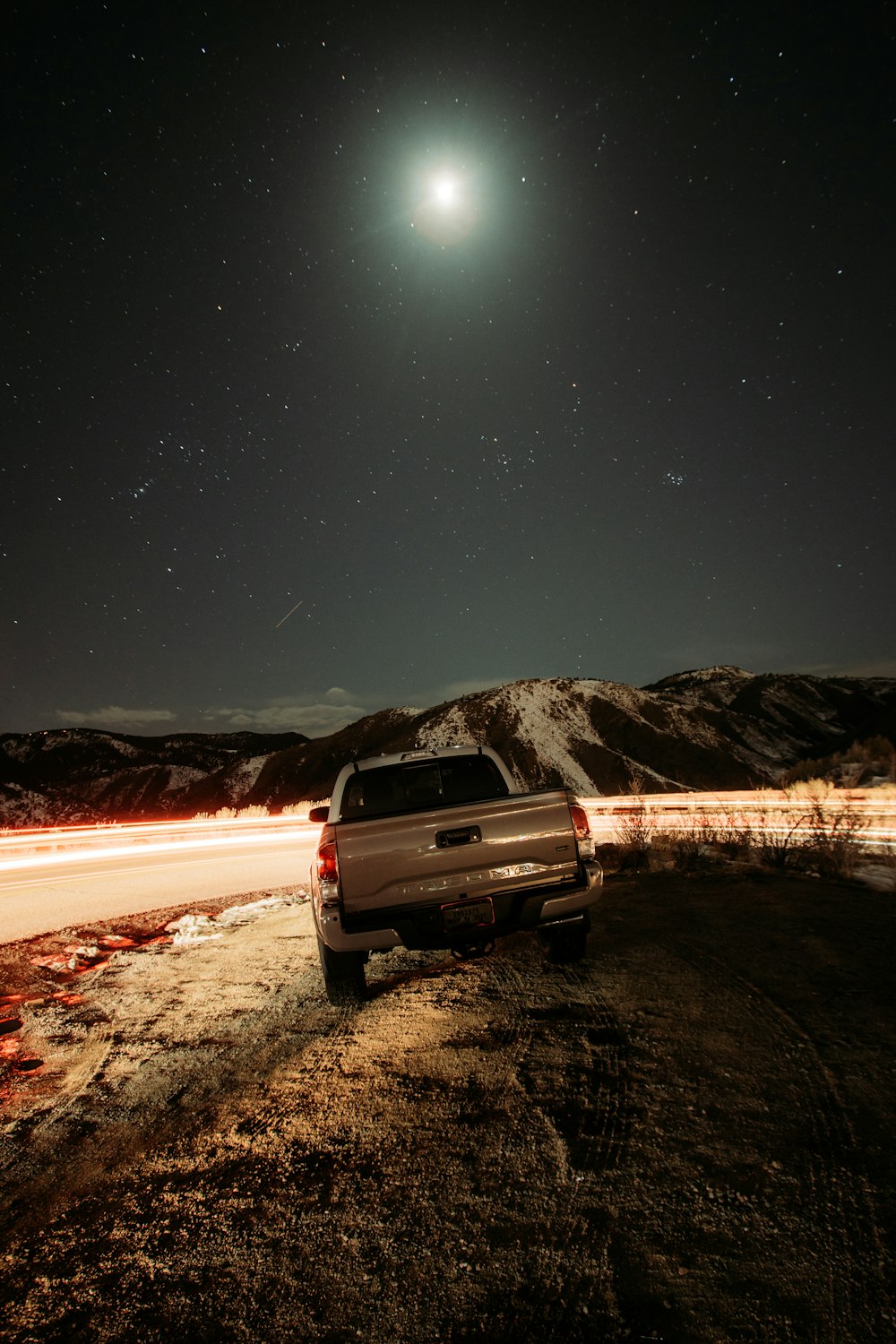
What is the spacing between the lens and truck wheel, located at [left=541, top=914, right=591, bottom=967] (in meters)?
4.84

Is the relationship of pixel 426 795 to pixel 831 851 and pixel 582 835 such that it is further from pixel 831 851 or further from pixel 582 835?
pixel 831 851

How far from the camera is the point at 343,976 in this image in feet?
14.9

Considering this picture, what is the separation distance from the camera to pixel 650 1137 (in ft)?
8.71

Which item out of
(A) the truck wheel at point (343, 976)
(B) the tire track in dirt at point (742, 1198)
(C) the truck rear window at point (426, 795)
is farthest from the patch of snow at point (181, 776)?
(B) the tire track in dirt at point (742, 1198)

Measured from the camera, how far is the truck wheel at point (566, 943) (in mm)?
4841

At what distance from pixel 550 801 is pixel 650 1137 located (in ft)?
7.35

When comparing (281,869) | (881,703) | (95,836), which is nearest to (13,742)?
(95,836)

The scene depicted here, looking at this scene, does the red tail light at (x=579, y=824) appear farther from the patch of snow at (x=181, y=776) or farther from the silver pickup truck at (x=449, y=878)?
the patch of snow at (x=181, y=776)

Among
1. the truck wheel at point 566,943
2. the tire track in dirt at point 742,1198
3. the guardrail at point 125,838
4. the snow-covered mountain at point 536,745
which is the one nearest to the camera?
the tire track in dirt at point 742,1198

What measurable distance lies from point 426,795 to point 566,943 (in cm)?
208

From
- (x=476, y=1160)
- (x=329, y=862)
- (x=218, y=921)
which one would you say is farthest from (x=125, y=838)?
(x=476, y=1160)

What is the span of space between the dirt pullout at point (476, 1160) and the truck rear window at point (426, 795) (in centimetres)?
154

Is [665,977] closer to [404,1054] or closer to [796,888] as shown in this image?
[404,1054]

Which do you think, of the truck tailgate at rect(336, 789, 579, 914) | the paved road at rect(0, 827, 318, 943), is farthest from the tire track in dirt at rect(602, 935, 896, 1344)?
the paved road at rect(0, 827, 318, 943)
